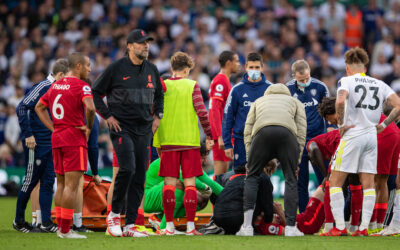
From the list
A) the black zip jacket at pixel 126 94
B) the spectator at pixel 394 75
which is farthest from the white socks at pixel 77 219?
the spectator at pixel 394 75

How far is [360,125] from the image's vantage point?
9102 mm

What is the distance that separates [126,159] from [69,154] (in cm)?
68

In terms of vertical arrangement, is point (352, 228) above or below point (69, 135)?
below

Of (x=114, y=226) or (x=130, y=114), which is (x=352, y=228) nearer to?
(x=114, y=226)

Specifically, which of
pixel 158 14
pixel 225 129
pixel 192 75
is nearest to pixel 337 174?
pixel 225 129

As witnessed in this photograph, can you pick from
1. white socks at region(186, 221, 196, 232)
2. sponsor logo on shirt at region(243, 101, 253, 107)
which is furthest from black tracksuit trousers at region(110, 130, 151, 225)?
sponsor logo on shirt at region(243, 101, 253, 107)

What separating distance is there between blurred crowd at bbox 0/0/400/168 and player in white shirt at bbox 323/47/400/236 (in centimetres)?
1011

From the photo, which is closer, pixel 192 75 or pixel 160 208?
pixel 160 208

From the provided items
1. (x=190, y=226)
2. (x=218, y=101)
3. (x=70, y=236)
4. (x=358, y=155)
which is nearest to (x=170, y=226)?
(x=190, y=226)

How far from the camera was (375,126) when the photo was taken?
916 cm

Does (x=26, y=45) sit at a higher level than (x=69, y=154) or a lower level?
higher

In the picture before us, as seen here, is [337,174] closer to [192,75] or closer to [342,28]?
[192,75]

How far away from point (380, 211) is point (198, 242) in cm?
276

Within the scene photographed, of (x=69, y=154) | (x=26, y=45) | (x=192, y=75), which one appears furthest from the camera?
(x=26, y=45)
